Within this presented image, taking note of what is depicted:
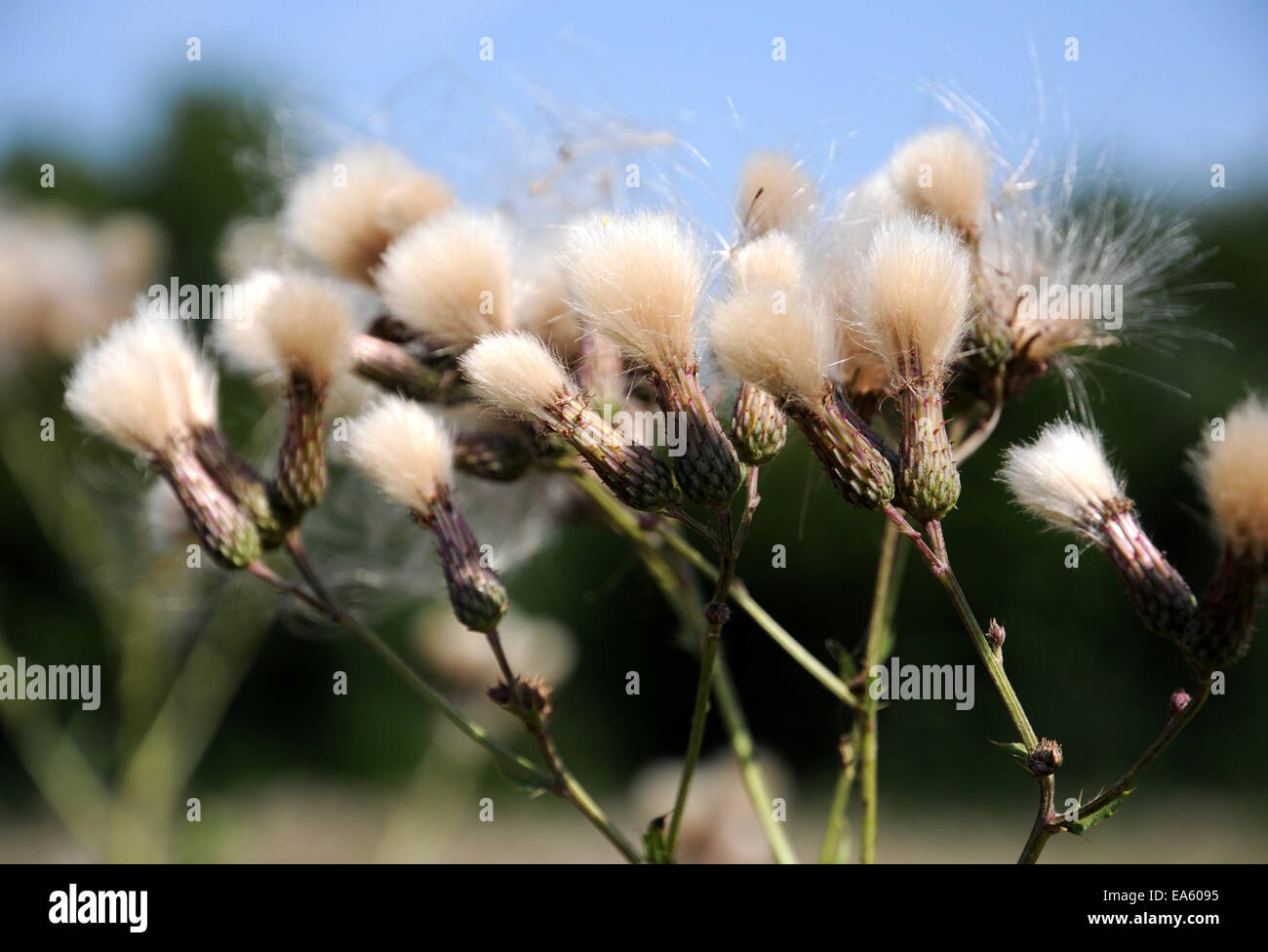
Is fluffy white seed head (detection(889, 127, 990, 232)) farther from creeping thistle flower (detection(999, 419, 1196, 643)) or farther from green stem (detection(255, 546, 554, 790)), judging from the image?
green stem (detection(255, 546, 554, 790))

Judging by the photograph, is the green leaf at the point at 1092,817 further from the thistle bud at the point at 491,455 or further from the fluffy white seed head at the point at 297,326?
the fluffy white seed head at the point at 297,326

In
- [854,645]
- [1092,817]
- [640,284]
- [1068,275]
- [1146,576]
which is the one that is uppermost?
[1068,275]

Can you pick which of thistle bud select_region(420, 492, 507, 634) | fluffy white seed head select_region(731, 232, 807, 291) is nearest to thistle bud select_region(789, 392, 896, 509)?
fluffy white seed head select_region(731, 232, 807, 291)

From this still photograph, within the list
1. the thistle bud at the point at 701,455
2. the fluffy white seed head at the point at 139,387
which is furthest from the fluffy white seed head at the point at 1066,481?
the fluffy white seed head at the point at 139,387

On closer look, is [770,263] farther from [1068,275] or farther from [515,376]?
[1068,275]

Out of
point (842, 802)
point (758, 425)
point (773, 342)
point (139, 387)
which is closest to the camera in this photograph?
point (773, 342)

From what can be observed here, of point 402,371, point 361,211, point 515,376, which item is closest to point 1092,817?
point 515,376
